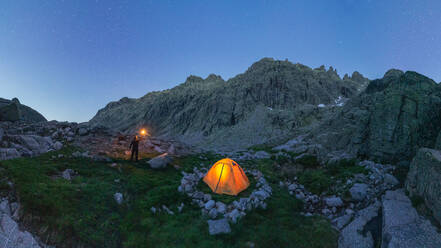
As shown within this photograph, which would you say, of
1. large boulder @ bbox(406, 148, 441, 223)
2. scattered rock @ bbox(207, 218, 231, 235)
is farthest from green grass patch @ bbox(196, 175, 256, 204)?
large boulder @ bbox(406, 148, 441, 223)

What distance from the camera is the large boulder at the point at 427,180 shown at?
6125mm

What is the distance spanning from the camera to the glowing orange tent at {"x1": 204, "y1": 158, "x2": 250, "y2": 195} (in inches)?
404

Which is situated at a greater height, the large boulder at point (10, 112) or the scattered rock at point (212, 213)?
the large boulder at point (10, 112)

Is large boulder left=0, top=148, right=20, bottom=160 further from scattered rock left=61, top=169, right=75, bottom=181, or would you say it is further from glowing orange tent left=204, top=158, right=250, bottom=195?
glowing orange tent left=204, top=158, right=250, bottom=195

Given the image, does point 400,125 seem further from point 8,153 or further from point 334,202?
point 8,153

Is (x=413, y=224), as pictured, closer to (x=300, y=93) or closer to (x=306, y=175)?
(x=306, y=175)

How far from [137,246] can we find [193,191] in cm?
414

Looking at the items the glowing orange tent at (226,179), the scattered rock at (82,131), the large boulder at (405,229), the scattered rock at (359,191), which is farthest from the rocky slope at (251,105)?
the large boulder at (405,229)

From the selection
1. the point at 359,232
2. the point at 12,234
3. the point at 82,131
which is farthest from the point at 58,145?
the point at 359,232

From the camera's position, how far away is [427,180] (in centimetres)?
690

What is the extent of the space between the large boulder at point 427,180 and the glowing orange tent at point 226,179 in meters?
7.61

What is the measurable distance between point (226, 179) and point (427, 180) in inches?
332

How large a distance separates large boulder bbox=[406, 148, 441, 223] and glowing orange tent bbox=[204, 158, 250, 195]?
7605 mm

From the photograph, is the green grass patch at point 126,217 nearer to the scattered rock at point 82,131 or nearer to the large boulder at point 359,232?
the large boulder at point 359,232
